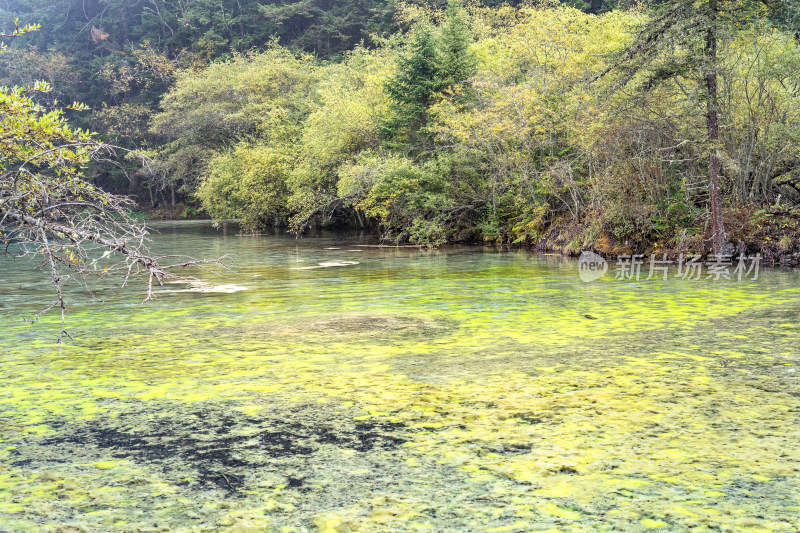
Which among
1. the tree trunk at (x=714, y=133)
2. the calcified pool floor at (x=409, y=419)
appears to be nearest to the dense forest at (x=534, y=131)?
the tree trunk at (x=714, y=133)

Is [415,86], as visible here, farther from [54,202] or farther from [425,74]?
[54,202]

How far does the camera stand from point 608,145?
18.1 meters

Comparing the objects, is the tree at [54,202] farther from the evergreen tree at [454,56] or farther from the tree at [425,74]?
the evergreen tree at [454,56]

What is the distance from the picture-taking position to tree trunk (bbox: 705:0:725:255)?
14.8 metres

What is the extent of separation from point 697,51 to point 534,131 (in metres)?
6.71

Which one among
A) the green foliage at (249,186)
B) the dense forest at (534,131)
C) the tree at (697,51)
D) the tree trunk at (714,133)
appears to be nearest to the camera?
the tree at (697,51)

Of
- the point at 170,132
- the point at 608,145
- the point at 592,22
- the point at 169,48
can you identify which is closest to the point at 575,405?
the point at 608,145

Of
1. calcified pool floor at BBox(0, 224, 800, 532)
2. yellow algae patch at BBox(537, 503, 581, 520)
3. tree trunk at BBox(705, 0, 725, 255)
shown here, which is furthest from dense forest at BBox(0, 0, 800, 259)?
yellow algae patch at BBox(537, 503, 581, 520)

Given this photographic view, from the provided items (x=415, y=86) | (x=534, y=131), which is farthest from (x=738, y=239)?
(x=415, y=86)

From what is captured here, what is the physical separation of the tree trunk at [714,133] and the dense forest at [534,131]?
0.04 meters

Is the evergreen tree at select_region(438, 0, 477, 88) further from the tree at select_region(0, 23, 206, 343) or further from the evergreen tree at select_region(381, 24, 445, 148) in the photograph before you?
the tree at select_region(0, 23, 206, 343)

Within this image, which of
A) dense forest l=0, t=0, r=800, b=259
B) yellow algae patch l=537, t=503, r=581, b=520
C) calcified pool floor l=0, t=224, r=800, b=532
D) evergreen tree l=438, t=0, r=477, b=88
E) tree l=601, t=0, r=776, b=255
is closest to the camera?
yellow algae patch l=537, t=503, r=581, b=520

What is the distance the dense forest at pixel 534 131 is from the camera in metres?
15.4

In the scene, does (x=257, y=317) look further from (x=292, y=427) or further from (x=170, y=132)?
(x=170, y=132)
